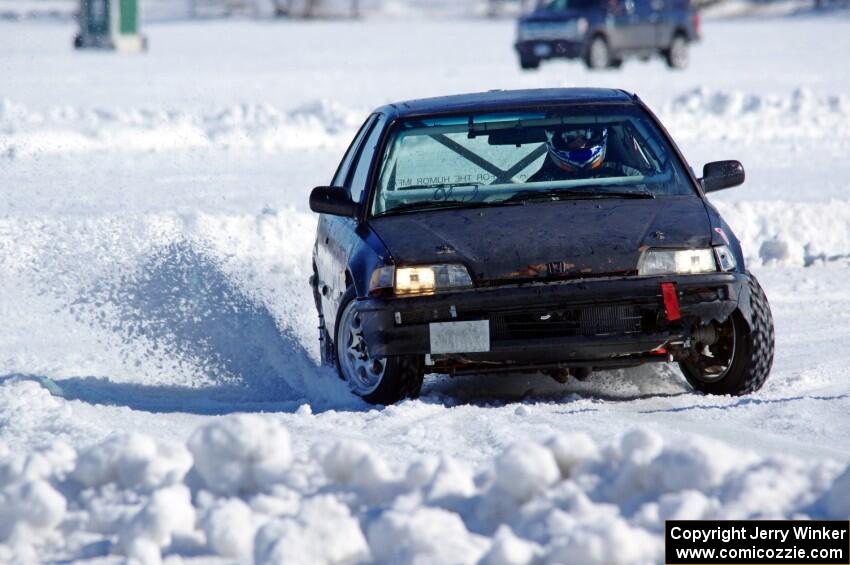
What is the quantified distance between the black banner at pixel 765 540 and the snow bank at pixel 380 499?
0.10ft

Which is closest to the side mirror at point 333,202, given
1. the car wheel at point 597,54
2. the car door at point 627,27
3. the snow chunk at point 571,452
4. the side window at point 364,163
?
the side window at point 364,163

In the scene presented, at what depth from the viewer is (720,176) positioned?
7.29 meters

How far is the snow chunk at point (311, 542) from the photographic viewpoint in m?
4.00

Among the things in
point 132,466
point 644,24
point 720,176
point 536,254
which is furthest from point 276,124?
point 132,466

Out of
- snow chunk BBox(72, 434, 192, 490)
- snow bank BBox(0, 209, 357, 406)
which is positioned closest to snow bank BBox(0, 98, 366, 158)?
snow bank BBox(0, 209, 357, 406)

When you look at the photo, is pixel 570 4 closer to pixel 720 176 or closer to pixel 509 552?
pixel 720 176

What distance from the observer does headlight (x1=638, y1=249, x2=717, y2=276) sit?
21.0 ft

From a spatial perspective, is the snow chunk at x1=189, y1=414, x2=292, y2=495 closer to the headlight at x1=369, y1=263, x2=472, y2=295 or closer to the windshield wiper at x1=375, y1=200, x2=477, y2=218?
the headlight at x1=369, y1=263, x2=472, y2=295

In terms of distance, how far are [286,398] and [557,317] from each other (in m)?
1.78

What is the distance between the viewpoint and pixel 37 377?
766cm

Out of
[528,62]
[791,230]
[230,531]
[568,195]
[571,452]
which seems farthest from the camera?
[528,62]

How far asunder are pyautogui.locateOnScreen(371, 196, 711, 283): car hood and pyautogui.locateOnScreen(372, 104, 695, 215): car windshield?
0.21 meters

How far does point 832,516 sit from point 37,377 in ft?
15.4

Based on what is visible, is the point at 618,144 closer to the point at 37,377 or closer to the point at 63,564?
the point at 37,377
